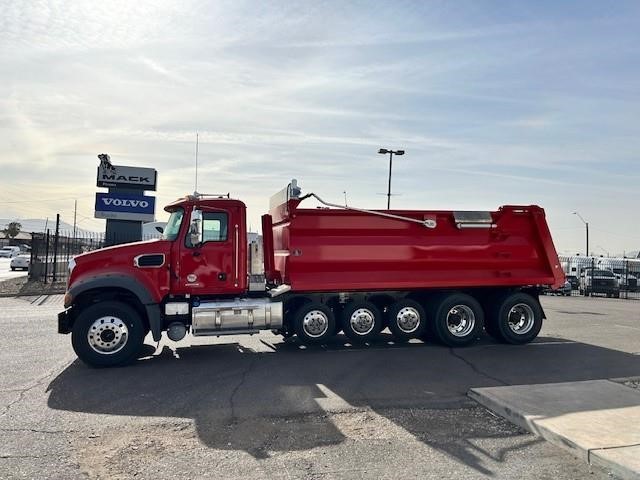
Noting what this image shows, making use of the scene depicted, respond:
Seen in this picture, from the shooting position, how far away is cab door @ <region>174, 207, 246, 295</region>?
891 cm

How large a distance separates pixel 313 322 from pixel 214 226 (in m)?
2.35

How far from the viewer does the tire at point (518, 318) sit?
34.5 feet

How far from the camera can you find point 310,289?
31.2 ft

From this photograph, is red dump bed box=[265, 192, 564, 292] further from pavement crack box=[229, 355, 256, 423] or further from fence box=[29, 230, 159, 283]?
fence box=[29, 230, 159, 283]

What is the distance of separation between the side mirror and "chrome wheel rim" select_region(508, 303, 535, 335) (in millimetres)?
6001

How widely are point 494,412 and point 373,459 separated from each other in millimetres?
1930

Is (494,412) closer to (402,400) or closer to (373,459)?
(402,400)

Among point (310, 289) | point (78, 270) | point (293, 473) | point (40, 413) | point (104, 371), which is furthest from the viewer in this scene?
point (310, 289)

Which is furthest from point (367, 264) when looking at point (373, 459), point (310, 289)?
point (373, 459)

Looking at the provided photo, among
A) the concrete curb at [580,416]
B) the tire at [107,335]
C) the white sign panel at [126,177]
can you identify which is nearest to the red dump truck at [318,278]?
the tire at [107,335]

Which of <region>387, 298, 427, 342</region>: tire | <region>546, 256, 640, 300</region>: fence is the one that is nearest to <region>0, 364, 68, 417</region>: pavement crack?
<region>387, 298, 427, 342</region>: tire

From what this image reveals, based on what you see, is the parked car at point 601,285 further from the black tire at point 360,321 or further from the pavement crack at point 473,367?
the black tire at point 360,321

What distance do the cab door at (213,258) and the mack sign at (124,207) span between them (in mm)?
14854

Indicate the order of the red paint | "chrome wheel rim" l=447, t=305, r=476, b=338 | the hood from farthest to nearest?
"chrome wheel rim" l=447, t=305, r=476, b=338, the red paint, the hood
